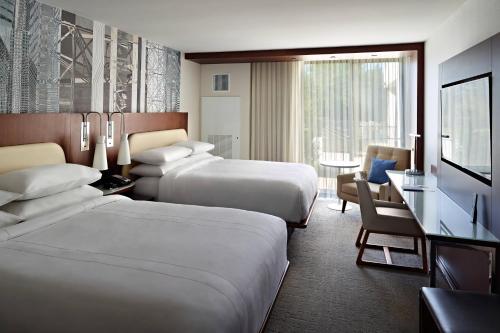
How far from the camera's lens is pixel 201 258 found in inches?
68.3

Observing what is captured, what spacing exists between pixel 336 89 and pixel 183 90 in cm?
237

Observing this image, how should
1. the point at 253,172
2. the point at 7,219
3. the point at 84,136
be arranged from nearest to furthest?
the point at 7,219 < the point at 84,136 < the point at 253,172

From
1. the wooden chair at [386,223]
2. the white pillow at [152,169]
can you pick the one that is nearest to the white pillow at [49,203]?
the white pillow at [152,169]

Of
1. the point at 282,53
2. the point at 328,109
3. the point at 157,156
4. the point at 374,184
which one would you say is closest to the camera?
the point at 157,156

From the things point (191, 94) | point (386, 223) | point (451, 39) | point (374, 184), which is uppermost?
point (451, 39)

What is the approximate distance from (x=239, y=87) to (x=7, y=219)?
14.4 ft

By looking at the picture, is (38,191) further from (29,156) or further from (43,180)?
(29,156)

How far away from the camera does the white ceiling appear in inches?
123

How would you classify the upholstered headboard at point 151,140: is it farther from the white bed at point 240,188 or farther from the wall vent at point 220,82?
the wall vent at point 220,82

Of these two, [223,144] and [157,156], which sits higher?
[223,144]

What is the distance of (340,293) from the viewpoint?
105 inches

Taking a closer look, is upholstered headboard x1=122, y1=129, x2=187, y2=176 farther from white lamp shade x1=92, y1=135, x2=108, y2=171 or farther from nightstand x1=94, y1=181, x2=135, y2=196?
white lamp shade x1=92, y1=135, x2=108, y2=171

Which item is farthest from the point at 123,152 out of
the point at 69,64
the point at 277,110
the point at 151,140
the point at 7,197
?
the point at 277,110

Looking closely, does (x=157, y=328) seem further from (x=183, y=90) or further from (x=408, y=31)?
(x=183, y=90)
